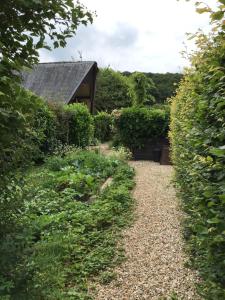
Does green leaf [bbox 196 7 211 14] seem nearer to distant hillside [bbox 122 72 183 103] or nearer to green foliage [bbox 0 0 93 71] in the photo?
green foliage [bbox 0 0 93 71]

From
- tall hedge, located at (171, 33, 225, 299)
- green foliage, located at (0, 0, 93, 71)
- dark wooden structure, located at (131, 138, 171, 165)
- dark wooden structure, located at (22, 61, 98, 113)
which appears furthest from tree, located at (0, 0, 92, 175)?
dark wooden structure, located at (22, 61, 98, 113)

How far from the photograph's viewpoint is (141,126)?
14.1 m

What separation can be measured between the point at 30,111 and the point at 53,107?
10.6 metres

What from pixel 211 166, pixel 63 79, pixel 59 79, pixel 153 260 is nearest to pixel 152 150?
pixel 63 79

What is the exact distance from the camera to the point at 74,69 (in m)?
20.6

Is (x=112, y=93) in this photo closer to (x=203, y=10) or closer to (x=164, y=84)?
(x=164, y=84)

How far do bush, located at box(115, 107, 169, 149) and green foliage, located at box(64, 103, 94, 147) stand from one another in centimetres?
152

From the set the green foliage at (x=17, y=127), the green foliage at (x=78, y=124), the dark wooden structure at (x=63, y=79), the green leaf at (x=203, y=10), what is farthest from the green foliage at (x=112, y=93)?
the green leaf at (x=203, y=10)

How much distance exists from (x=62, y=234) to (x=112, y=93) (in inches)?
923

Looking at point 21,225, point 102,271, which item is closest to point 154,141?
point 102,271

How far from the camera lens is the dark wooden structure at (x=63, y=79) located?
63.5 feet

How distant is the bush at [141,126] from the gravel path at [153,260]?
288 inches

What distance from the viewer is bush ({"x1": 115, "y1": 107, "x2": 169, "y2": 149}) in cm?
1409

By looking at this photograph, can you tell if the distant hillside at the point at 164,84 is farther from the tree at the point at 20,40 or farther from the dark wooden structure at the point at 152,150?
the tree at the point at 20,40
